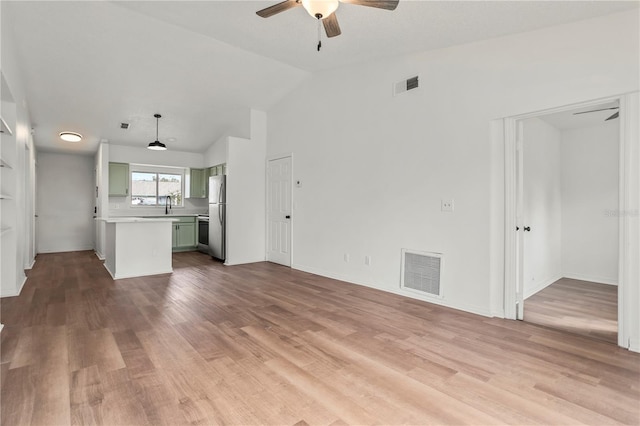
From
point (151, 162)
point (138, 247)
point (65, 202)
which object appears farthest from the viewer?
point (65, 202)

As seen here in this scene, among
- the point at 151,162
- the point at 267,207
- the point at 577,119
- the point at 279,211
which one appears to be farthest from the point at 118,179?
the point at 577,119

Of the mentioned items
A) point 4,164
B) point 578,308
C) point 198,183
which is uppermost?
point 198,183

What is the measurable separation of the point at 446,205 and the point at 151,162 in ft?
23.8

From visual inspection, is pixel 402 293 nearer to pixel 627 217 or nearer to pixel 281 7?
pixel 627 217

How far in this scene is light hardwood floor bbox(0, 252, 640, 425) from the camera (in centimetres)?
178

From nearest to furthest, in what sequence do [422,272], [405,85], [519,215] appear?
[519,215], [422,272], [405,85]

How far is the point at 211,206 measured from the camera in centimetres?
694

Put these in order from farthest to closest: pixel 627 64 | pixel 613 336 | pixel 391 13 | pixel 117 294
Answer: pixel 117 294 < pixel 391 13 < pixel 613 336 < pixel 627 64

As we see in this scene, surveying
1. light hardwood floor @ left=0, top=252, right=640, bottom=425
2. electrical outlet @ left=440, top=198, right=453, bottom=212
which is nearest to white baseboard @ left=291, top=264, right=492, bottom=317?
light hardwood floor @ left=0, top=252, right=640, bottom=425

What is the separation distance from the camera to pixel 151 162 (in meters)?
8.11

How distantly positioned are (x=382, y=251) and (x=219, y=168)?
4629mm

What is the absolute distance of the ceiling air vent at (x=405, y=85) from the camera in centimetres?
400

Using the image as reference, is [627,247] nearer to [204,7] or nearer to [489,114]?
[489,114]

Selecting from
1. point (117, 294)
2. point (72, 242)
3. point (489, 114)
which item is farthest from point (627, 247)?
point (72, 242)
